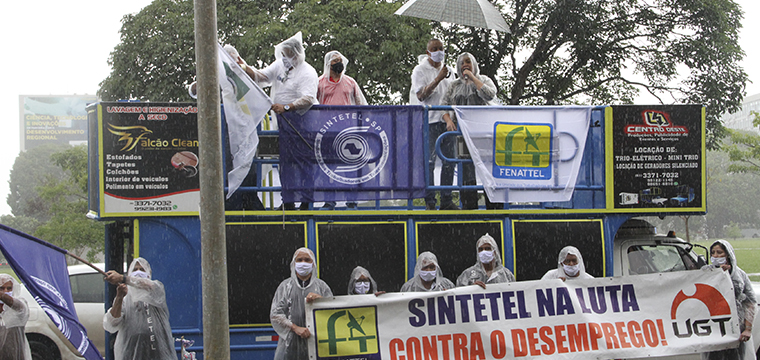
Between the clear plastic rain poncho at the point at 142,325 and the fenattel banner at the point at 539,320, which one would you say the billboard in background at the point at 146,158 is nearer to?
the clear plastic rain poncho at the point at 142,325

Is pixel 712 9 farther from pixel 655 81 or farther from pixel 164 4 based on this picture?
pixel 164 4

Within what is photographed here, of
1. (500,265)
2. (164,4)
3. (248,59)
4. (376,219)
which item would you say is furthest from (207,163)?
(164,4)

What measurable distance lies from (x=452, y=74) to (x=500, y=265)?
2.63m

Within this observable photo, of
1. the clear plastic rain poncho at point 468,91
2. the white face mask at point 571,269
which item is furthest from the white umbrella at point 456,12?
the white face mask at point 571,269

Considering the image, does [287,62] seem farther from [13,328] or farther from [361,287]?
[13,328]

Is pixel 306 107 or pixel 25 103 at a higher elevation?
pixel 25 103

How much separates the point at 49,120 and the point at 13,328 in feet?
532

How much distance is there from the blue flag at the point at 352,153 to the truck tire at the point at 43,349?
4.17 metres

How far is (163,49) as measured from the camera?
16172mm

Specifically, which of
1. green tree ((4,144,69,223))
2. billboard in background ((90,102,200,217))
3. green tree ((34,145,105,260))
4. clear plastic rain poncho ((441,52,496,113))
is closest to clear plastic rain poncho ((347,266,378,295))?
billboard in background ((90,102,200,217))

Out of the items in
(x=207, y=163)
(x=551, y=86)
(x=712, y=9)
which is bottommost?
(x=207, y=163)

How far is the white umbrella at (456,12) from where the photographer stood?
897 centimetres

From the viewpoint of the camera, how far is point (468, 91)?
7895 mm

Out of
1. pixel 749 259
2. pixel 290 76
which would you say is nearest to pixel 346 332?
pixel 290 76
